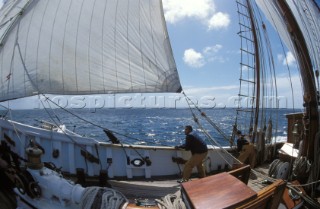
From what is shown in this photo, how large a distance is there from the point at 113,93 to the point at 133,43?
4.73ft

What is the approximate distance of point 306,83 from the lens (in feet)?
23.9

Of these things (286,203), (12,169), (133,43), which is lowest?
(286,203)

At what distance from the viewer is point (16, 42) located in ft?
24.3

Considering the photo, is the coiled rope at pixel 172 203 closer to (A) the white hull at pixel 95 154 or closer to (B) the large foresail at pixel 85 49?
(B) the large foresail at pixel 85 49

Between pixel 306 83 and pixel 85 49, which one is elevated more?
pixel 85 49

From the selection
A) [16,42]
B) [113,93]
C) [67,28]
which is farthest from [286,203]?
[16,42]

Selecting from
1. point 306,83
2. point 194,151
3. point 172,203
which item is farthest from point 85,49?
point 306,83

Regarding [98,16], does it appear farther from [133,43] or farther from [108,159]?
[108,159]

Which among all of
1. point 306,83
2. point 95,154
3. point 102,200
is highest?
point 306,83

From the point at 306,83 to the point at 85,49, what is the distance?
637 cm

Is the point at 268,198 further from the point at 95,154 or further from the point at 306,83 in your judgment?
the point at 95,154

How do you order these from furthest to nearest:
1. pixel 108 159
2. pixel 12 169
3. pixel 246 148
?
pixel 246 148 → pixel 108 159 → pixel 12 169

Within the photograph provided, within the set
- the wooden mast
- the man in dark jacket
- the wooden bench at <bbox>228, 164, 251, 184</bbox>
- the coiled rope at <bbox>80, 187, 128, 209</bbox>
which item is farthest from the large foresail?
the wooden mast

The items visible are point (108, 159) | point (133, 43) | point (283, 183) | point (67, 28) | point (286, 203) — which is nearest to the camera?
A: point (283, 183)
